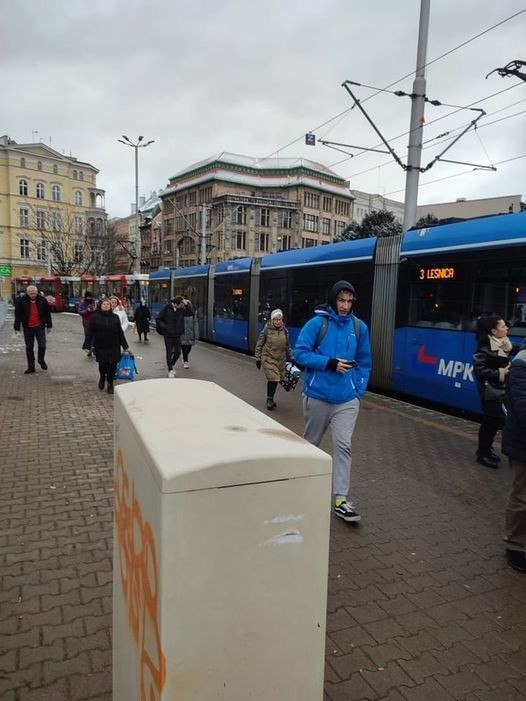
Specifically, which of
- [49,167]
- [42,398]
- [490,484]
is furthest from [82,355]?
[49,167]

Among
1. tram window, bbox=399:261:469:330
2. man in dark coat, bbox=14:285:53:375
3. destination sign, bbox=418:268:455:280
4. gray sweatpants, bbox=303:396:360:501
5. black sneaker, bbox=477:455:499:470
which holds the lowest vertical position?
black sneaker, bbox=477:455:499:470

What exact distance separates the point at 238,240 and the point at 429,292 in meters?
70.6

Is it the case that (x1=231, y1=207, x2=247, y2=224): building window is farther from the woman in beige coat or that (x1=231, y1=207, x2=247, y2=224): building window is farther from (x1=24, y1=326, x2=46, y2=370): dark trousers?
the woman in beige coat

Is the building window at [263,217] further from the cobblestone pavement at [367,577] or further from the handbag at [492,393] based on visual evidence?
the handbag at [492,393]

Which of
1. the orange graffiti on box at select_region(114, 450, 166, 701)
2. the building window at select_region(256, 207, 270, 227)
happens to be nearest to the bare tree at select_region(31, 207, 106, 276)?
the building window at select_region(256, 207, 270, 227)

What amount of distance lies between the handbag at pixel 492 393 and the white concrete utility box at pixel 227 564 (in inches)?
178

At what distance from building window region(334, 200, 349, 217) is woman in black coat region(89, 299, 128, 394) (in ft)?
268

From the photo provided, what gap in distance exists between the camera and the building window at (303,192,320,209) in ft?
270

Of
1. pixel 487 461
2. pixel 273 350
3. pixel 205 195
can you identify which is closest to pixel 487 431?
pixel 487 461

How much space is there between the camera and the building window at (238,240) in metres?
76.8

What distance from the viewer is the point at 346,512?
13.9 feet

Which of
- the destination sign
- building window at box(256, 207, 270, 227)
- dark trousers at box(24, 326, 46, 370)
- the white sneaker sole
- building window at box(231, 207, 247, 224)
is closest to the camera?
the white sneaker sole

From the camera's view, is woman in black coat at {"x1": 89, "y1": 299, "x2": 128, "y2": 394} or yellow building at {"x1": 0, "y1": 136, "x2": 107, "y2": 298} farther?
yellow building at {"x1": 0, "y1": 136, "x2": 107, "y2": 298}

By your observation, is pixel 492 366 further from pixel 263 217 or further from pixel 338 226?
pixel 338 226
